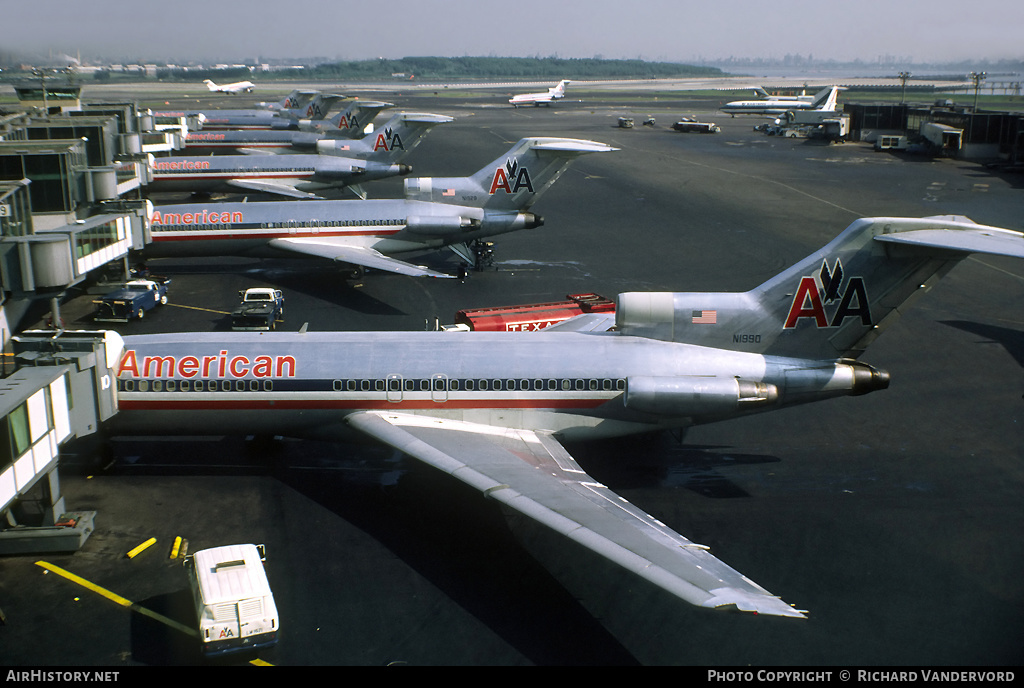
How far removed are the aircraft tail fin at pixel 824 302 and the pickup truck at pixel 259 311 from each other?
698 inches

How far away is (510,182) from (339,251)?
9515mm

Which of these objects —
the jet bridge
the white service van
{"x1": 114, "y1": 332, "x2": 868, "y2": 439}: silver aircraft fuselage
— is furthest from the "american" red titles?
the white service van

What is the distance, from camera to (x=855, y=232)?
2216cm

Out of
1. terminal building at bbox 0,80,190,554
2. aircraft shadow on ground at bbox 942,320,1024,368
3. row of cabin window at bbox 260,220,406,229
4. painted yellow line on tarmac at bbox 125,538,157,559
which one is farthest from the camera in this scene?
row of cabin window at bbox 260,220,406,229

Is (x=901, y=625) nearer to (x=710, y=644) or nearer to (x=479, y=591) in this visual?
(x=710, y=644)

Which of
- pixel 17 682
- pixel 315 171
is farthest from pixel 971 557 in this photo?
pixel 315 171

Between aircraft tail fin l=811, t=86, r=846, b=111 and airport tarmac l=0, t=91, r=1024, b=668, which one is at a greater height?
aircraft tail fin l=811, t=86, r=846, b=111

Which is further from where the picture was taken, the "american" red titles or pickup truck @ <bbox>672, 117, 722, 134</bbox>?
pickup truck @ <bbox>672, 117, 722, 134</bbox>

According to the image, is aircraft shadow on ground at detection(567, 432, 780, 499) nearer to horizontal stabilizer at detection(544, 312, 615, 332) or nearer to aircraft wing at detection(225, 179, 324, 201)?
horizontal stabilizer at detection(544, 312, 615, 332)

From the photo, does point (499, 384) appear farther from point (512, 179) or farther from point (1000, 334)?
point (1000, 334)

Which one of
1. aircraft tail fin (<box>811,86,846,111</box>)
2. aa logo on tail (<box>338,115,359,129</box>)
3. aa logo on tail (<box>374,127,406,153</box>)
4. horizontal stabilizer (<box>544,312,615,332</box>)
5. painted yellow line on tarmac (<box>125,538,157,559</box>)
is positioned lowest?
painted yellow line on tarmac (<box>125,538,157,559</box>)

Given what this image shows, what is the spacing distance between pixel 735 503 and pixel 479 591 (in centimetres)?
758

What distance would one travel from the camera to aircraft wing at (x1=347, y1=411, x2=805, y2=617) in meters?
14.7

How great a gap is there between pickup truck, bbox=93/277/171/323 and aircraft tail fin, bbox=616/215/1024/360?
24.1 m
